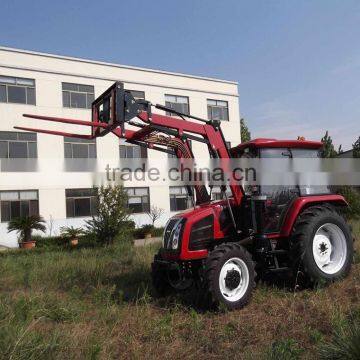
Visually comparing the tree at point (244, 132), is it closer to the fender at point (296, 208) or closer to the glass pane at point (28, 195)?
the glass pane at point (28, 195)

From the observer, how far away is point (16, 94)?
25.2 m

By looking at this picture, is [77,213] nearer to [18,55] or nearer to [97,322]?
[18,55]

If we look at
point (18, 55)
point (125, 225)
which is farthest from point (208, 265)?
point (18, 55)

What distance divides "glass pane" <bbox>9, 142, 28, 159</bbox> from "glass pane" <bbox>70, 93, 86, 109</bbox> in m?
3.89

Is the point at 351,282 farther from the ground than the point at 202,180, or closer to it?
closer to it

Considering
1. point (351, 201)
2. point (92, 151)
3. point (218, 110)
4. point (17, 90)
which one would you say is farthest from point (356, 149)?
point (17, 90)

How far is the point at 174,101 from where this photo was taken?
101ft

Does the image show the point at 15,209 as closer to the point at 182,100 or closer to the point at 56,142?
the point at 56,142

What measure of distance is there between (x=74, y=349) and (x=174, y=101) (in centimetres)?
2718

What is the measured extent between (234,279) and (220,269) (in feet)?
1.12

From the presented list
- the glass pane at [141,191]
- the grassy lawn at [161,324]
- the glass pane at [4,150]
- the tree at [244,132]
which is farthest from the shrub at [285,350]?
the tree at [244,132]

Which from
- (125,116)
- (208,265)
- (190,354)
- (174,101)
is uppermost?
(174,101)

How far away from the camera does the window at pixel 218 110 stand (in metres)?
32.5

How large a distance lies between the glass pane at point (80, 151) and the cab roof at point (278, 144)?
2003 centimetres
